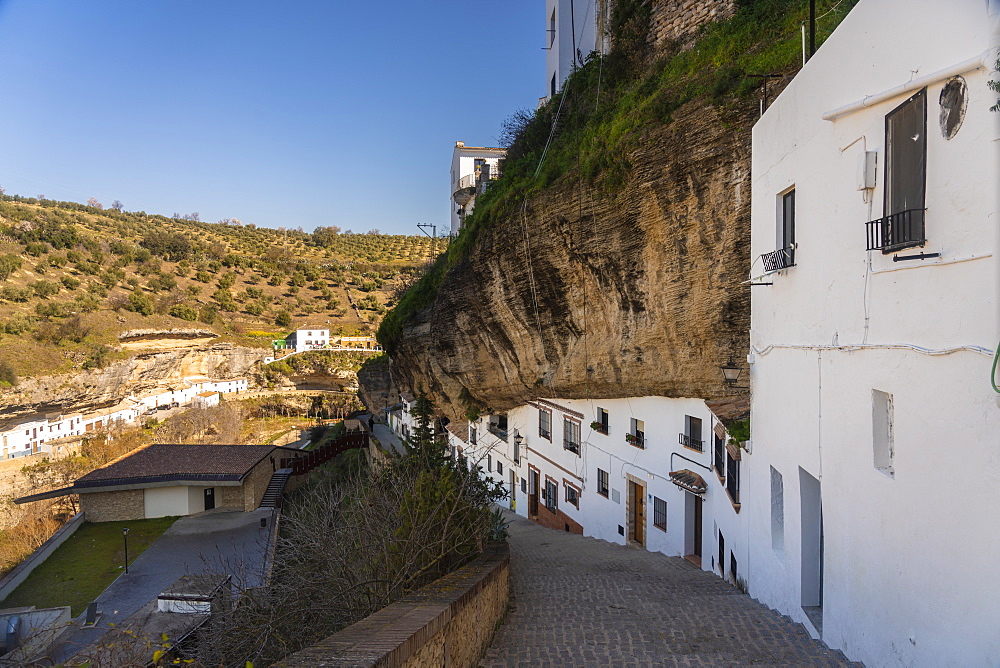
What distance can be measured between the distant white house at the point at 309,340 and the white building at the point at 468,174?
26.0 metres

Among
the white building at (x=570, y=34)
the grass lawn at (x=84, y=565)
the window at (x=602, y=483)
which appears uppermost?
the white building at (x=570, y=34)

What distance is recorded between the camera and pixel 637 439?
1445 cm

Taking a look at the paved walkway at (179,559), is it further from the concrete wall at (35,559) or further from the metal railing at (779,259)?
the metal railing at (779,259)

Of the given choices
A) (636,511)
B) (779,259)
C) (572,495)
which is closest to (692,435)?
(636,511)

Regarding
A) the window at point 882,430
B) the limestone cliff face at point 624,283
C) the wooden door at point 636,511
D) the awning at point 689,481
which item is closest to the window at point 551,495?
the limestone cliff face at point 624,283

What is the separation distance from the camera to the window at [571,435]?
57.5 ft

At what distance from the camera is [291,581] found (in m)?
6.72

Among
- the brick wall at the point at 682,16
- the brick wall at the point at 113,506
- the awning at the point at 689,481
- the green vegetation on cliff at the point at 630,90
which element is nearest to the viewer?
the green vegetation on cliff at the point at 630,90

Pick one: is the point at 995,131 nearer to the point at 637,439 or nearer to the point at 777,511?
the point at 777,511

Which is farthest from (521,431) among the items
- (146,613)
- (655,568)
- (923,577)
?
(923,577)

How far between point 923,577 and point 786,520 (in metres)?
3.11

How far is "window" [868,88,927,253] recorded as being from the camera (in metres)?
4.02

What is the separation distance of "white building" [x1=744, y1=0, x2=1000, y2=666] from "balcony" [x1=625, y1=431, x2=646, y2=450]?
7.15m

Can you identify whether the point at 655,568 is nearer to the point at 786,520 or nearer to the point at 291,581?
the point at 786,520
